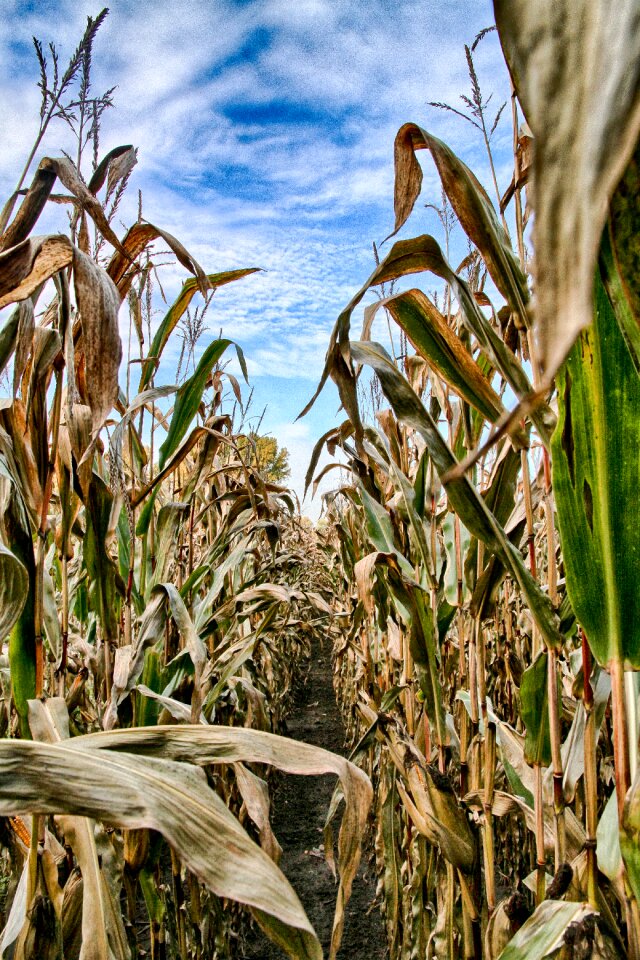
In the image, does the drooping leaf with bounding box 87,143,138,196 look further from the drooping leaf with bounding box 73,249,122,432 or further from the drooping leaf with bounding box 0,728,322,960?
the drooping leaf with bounding box 0,728,322,960

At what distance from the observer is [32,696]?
80cm

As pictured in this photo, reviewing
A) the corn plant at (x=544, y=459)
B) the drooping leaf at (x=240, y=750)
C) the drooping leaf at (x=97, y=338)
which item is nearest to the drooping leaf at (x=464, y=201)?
the corn plant at (x=544, y=459)

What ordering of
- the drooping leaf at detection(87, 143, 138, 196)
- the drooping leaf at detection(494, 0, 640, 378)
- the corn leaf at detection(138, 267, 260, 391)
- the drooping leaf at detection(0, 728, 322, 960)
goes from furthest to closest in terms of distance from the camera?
the corn leaf at detection(138, 267, 260, 391) → the drooping leaf at detection(87, 143, 138, 196) → the drooping leaf at detection(0, 728, 322, 960) → the drooping leaf at detection(494, 0, 640, 378)

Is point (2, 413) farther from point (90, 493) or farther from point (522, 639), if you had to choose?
point (522, 639)

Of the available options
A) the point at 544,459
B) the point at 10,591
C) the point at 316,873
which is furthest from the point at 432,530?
the point at 316,873

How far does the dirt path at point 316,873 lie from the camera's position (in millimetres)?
1879

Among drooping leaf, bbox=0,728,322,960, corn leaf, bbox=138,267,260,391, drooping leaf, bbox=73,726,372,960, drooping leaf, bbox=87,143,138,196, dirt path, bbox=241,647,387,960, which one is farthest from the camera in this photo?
dirt path, bbox=241,647,387,960

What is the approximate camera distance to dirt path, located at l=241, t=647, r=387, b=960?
1.88 m

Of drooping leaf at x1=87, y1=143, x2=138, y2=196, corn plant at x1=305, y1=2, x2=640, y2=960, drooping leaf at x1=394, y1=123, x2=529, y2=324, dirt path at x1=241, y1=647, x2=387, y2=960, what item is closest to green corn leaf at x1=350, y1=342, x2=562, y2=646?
corn plant at x1=305, y1=2, x2=640, y2=960

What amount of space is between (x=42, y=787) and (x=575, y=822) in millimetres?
687

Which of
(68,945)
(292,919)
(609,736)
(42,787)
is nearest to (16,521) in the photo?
(42,787)

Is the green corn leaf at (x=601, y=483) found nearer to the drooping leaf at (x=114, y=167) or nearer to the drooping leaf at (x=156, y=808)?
the drooping leaf at (x=156, y=808)

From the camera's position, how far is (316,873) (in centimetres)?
221

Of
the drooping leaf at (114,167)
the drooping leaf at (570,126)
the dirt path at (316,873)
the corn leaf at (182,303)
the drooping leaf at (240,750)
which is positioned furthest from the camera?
the dirt path at (316,873)
